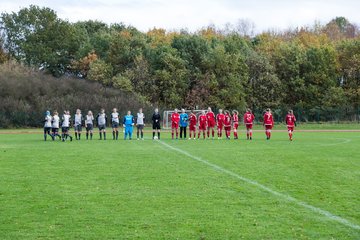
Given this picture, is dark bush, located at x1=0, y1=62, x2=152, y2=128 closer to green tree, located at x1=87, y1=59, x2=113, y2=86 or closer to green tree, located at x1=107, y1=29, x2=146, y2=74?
green tree, located at x1=87, y1=59, x2=113, y2=86

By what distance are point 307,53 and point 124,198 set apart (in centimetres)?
6251

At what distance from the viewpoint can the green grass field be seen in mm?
9008

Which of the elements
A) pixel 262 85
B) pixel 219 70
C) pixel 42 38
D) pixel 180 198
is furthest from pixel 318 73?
pixel 180 198

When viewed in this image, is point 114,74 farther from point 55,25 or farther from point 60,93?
point 55,25

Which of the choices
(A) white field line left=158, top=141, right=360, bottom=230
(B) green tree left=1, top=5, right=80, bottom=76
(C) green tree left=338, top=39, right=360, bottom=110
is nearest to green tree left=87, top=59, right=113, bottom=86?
(B) green tree left=1, top=5, right=80, bottom=76

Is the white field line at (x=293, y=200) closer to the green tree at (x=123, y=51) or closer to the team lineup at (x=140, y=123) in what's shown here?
the team lineup at (x=140, y=123)

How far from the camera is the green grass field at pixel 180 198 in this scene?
9.01 metres

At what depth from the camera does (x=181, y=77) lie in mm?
67062

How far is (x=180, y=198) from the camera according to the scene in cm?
1184

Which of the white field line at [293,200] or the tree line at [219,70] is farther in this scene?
the tree line at [219,70]

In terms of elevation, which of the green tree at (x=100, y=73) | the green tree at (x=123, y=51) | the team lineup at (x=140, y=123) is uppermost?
the green tree at (x=123, y=51)

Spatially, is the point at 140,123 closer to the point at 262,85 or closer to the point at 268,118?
the point at 268,118

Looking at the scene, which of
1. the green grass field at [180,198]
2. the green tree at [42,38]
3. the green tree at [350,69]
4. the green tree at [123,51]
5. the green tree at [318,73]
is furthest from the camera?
the green tree at [42,38]

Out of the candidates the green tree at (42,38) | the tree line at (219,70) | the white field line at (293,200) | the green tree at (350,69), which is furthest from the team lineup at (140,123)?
the green tree at (42,38)
